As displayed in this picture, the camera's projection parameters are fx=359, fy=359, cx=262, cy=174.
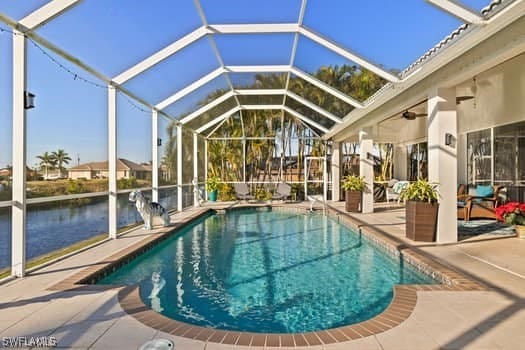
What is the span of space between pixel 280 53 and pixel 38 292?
23.1ft

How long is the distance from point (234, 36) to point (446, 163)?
4851 millimetres

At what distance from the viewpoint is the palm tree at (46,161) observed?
5008 millimetres

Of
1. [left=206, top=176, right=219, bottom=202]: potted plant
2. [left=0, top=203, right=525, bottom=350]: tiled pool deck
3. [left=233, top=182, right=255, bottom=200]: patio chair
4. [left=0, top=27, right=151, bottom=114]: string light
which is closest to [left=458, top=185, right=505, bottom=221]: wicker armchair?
[left=0, top=203, right=525, bottom=350]: tiled pool deck

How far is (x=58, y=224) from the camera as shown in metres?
5.44

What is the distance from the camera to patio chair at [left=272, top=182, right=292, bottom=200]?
48.7 ft

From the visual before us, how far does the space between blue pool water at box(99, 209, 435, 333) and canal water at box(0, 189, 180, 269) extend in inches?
46.1

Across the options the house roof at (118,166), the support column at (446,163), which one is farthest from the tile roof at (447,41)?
the house roof at (118,166)

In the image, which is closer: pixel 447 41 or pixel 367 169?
pixel 447 41

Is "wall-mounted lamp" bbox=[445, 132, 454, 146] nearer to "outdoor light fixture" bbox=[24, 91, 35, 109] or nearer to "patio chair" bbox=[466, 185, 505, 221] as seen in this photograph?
"patio chair" bbox=[466, 185, 505, 221]

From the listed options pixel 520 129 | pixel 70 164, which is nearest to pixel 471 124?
pixel 520 129

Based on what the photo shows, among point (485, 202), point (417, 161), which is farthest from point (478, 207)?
point (417, 161)

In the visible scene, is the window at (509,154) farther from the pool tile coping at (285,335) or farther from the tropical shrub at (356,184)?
the pool tile coping at (285,335)

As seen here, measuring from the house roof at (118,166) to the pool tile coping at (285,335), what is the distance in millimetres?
1563

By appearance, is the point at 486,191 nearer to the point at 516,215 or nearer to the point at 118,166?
the point at 516,215
